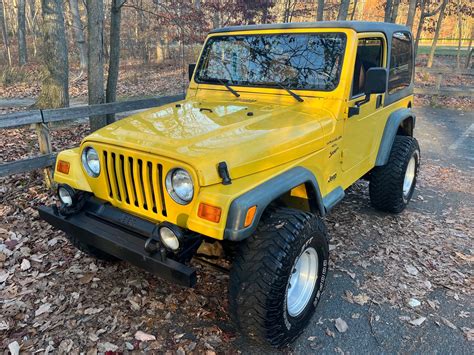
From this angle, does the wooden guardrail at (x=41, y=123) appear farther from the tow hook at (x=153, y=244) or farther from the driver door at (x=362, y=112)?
the driver door at (x=362, y=112)

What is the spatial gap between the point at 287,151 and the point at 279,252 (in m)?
0.72

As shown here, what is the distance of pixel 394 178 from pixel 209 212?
2.81m

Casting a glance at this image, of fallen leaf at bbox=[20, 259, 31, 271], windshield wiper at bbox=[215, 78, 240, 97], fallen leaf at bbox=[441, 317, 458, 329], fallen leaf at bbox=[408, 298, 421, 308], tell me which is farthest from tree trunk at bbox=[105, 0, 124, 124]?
fallen leaf at bbox=[441, 317, 458, 329]

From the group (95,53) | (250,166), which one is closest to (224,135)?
(250,166)

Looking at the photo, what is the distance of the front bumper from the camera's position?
2.20 metres

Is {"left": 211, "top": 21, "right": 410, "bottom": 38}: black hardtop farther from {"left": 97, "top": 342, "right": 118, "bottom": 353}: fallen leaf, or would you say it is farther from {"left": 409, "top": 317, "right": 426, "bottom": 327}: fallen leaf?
{"left": 97, "top": 342, "right": 118, "bottom": 353}: fallen leaf

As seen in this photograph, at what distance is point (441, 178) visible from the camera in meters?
5.91

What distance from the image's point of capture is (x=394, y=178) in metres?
4.24

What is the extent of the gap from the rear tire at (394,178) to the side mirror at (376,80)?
1.37m

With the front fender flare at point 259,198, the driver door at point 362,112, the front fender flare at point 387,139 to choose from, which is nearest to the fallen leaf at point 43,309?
the front fender flare at point 259,198

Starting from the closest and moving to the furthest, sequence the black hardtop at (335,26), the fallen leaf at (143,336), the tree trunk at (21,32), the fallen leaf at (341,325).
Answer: the fallen leaf at (143,336) → the fallen leaf at (341,325) → the black hardtop at (335,26) → the tree trunk at (21,32)

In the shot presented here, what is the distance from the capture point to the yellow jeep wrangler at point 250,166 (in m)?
2.26

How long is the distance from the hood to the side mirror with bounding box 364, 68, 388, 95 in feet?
1.37

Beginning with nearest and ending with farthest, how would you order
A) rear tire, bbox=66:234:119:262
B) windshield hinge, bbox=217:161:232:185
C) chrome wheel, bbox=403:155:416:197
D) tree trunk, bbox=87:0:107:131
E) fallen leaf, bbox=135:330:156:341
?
windshield hinge, bbox=217:161:232:185 < fallen leaf, bbox=135:330:156:341 < rear tire, bbox=66:234:119:262 < chrome wheel, bbox=403:155:416:197 < tree trunk, bbox=87:0:107:131
